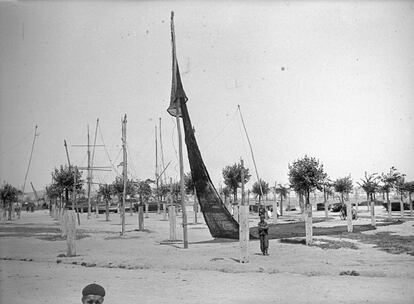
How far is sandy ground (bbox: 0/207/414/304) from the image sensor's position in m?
7.46

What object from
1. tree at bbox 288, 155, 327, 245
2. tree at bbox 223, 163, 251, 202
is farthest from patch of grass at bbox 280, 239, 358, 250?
tree at bbox 223, 163, 251, 202

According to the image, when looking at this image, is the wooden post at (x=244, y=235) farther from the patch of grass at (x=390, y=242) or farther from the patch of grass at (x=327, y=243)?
the patch of grass at (x=390, y=242)

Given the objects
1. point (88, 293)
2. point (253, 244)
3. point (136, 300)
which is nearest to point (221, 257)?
point (253, 244)

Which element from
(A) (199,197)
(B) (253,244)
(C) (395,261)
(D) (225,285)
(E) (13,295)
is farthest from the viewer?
(B) (253,244)

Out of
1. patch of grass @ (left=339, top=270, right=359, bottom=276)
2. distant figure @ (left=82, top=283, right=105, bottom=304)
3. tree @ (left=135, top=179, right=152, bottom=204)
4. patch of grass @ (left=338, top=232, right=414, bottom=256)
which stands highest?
tree @ (left=135, top=179, right=152, bottom=204)

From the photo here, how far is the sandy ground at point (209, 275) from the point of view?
24.5ft

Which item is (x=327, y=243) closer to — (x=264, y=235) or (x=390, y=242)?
(x=390, y=242)

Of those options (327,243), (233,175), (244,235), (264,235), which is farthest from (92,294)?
(233,175)

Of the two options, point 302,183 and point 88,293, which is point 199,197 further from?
point 302,183

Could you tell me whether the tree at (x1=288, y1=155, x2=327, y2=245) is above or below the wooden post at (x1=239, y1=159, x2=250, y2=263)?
above

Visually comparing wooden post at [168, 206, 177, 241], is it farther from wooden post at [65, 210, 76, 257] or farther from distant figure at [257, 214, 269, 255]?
distant figure at [257, 214, 269, 255]

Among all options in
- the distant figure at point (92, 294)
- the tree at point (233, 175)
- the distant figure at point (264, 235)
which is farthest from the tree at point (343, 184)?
the distant figure at point (92, 294)

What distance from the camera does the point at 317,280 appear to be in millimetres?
8883

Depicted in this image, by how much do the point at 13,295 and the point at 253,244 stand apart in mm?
10713
